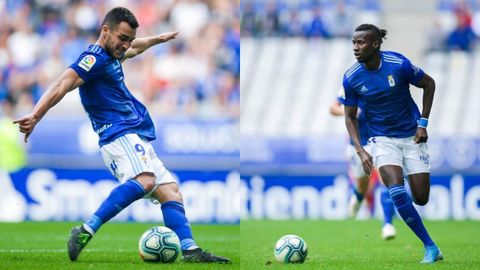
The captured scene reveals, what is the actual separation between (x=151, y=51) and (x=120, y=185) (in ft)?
46.0

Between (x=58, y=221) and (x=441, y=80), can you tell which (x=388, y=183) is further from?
(x=441, y=80)

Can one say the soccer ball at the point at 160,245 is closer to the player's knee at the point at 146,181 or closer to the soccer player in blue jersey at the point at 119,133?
the soccer player in blue jersey at the point at 119,133

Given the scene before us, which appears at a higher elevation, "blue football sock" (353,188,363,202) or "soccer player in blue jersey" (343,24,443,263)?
"soccer player in blue jersey" (343,24,443,263)

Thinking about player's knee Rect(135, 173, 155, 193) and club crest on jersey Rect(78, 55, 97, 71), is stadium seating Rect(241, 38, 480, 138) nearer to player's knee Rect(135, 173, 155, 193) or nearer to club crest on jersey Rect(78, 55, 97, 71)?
player's knee Rect(135, 173, 155, 193)

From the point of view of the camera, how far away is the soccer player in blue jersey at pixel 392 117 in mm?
9391

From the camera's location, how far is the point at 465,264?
352 inches

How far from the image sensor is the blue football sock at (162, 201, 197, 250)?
28.4ft

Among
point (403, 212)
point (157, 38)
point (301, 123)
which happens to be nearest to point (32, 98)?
point (301, 123)

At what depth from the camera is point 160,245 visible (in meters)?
8.55

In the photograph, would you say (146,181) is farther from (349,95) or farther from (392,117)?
(392,117)

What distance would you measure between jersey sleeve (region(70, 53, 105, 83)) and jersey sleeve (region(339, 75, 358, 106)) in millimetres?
2532

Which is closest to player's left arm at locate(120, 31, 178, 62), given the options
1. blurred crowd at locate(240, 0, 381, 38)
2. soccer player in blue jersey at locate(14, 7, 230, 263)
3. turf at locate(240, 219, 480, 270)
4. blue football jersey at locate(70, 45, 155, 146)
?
soccer player in blue jersey at locate(14, 7, 230, 263)

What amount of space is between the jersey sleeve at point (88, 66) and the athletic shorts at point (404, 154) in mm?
2973

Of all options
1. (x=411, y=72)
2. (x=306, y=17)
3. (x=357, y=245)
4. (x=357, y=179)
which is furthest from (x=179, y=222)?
(x=306, y=17)
